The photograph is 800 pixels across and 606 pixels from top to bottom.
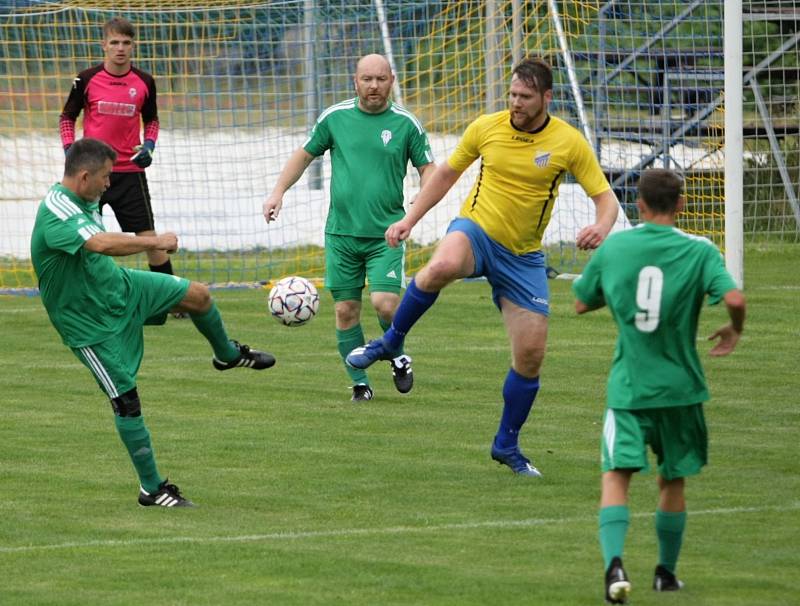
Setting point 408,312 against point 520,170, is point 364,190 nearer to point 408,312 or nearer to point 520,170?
point 408,312

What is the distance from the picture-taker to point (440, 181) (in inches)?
335

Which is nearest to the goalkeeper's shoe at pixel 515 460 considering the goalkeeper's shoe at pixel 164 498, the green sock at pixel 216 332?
the green sock at pixel 216 332

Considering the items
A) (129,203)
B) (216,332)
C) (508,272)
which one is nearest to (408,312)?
(508,272)

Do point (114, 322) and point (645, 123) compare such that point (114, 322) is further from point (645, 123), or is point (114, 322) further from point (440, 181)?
point (645, 123)

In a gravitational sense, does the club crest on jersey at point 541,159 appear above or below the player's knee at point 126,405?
above

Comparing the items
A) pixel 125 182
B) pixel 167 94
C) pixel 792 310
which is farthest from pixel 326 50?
pixel 792 310

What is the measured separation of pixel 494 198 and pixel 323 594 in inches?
116

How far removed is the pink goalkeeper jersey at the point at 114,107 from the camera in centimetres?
1398

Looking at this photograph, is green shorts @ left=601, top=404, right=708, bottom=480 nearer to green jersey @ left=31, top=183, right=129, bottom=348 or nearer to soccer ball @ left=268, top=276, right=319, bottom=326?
green jersey @ left=31, top=183, right=129, bottom=348

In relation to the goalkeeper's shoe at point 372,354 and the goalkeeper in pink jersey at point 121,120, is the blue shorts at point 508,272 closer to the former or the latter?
the goalkeeper's shoe at point 372,354

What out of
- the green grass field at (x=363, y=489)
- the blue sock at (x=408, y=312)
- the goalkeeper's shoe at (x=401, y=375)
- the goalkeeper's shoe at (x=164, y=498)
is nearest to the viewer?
the green grass field at (x=363, y=489)

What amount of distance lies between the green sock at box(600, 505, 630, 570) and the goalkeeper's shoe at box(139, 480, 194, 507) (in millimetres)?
2549

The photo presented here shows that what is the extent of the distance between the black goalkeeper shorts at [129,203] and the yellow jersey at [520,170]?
6.14m

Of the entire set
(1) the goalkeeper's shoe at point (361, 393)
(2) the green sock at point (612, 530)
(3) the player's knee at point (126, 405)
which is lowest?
(1) the goalkeeper's shoe at point (361, 393)
